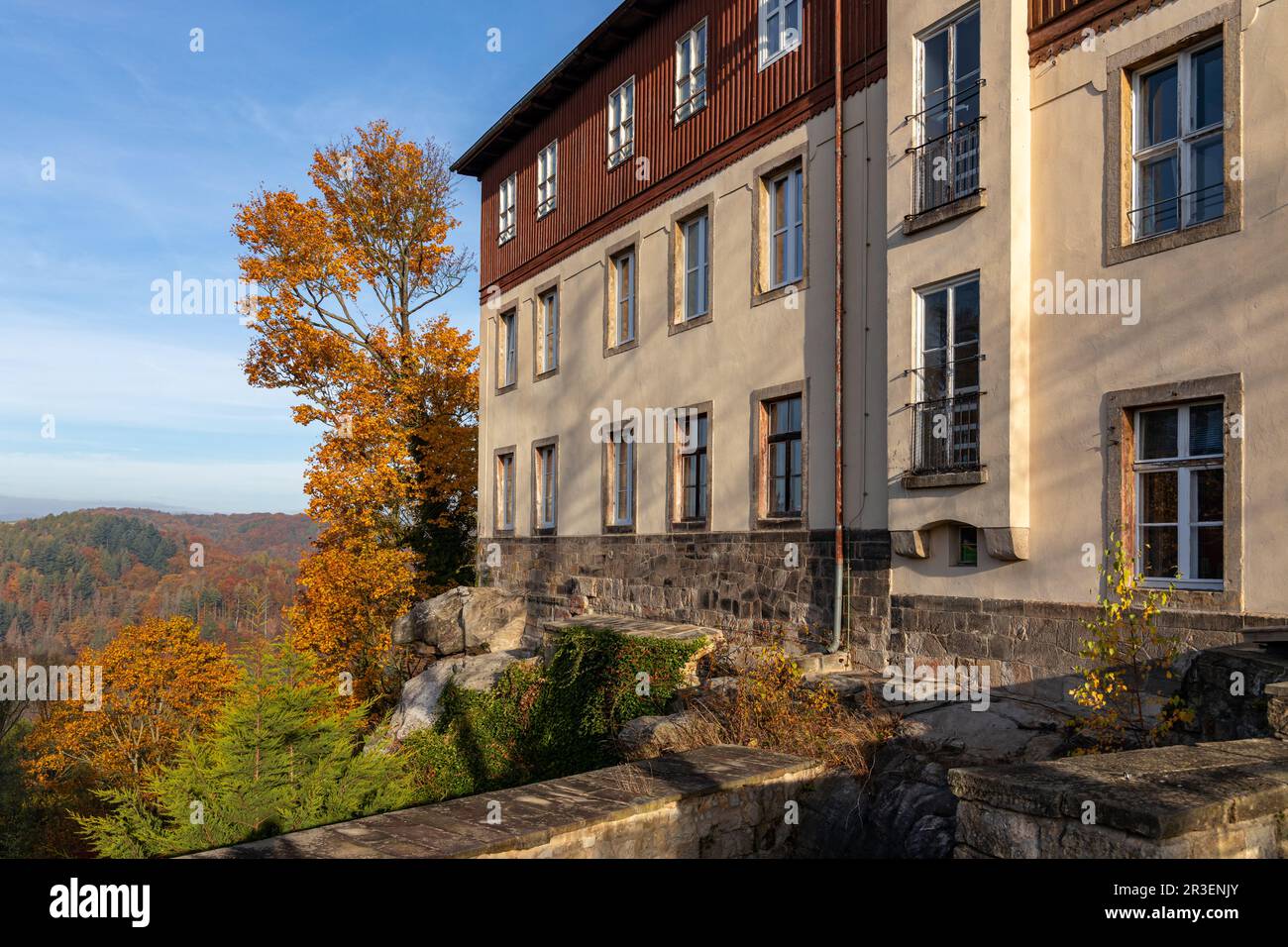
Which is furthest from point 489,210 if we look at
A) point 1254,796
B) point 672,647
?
point 1254,796

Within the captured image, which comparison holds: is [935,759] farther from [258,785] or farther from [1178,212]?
[258,785]

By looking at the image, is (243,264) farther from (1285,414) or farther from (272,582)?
(272,582)

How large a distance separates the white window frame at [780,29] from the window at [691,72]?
1.40 metres

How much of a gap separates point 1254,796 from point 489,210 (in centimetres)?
2201

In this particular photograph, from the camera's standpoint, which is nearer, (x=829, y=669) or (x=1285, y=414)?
(x=1285, y=414)

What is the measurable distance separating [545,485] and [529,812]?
1573 cm

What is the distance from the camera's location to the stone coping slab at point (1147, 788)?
140 inches

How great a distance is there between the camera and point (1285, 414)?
25.7 feet

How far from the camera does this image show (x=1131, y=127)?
9.20 metres

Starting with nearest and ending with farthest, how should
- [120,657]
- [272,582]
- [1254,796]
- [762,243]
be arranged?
[1254,796]
[762,243]
[120,657]
[272,582]

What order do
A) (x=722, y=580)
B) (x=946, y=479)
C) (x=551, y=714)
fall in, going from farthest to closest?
1. (x=722, y=580)
2. (x=551, y=714)
3. (x=946, y=479)

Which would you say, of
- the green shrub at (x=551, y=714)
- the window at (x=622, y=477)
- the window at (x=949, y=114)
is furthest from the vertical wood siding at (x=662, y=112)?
the green shrub at (x=551, y=714)

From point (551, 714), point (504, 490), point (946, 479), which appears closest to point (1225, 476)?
point (946, 479)

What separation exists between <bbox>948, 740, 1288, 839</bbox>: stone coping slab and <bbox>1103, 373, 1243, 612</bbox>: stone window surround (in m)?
4.05
